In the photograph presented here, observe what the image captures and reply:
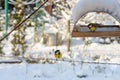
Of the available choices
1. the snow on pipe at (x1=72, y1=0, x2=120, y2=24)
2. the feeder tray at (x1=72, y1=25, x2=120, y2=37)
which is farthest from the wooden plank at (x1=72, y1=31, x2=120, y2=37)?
the snow on pipe at (x1=72, y1=0, x2=120, y2=24)

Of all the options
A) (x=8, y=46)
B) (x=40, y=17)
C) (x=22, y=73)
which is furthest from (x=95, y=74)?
(x=40, y=17)

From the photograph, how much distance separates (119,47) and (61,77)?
273 cm

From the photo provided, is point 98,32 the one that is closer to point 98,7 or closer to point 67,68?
point 98,7

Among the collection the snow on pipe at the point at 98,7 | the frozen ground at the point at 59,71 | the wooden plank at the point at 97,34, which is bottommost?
the frozen ground at the point at 59,71

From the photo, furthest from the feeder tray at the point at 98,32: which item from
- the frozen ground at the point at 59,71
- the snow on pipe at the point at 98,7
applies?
the frozen ground at the point at 59,71

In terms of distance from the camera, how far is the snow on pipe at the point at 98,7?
3084 mm

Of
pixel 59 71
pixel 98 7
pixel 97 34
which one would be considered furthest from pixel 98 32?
pixel 59 71

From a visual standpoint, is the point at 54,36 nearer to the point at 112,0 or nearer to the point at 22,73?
the point at 22,73

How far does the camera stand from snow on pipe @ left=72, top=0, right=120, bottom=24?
3.08 m

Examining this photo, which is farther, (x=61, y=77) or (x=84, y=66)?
(x=84, y=66)

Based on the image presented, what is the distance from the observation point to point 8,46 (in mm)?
7609

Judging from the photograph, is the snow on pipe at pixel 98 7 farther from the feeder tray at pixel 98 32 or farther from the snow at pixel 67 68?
the snow at pixel 67 68

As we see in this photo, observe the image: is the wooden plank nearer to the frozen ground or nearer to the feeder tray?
the feeder tray

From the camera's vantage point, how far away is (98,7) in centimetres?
312
